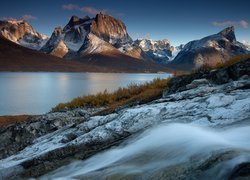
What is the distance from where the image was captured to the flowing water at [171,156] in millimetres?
4203

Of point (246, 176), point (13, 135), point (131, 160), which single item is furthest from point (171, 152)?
point (13, 135)

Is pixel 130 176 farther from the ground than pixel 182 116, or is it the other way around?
pixel 182 116

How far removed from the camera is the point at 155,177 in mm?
4527

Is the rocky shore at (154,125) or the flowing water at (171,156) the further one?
the rocky shore at (154,125)

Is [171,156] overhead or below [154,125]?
below

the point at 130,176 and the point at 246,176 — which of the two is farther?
the point at 130,176

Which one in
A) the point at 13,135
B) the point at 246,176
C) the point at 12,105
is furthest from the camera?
the point at 12,105

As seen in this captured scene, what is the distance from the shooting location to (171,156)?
5070mm

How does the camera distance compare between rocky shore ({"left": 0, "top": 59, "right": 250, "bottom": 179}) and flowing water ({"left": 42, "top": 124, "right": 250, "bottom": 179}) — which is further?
rocky shore ({"left": 0, "top": 59, "right": 250, "bottom": 179})

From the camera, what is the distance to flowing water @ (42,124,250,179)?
4.20m

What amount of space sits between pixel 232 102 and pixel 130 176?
10.4ft

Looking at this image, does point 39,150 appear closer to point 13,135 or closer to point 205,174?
point 13,135

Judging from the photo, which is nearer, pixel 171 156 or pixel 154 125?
pixel 171 156

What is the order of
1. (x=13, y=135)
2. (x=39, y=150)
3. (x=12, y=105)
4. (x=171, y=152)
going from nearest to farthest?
(x=171, y=152)
(x=39, y=150)
(x=13, y=135)
(x=12, y=105)
